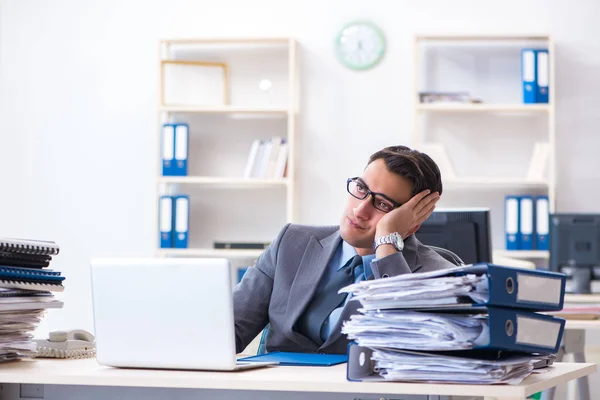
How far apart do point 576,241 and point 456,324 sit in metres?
3.23

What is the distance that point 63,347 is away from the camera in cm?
188

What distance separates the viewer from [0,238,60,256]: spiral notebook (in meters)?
1.77

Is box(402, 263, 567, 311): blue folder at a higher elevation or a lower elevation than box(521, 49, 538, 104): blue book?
lower

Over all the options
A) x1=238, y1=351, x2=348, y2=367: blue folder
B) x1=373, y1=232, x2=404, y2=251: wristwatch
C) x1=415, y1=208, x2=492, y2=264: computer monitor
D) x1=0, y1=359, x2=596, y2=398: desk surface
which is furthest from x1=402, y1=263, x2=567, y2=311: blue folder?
x1=415, y1=208, x2=492, y2=264: computer monitor

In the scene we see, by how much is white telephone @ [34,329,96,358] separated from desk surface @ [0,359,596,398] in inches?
7.8

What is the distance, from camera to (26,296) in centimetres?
184

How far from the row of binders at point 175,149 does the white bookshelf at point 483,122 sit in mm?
1303

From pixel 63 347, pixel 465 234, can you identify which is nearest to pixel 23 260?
pixel 63 347

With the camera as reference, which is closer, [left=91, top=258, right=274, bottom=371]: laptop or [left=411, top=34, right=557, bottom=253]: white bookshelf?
[left=91, top=258, right=274, bottom=371]: laptop

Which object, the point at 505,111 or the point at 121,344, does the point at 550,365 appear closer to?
the point at 121,344

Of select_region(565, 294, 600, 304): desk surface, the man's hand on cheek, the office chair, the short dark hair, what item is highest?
the short dark hair

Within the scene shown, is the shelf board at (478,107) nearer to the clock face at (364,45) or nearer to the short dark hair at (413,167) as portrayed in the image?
the clock face at (364,45)

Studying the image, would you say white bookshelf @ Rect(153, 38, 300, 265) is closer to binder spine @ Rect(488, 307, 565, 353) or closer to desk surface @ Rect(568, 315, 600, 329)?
desk surface @ Rect(568, 315, 600, 329)

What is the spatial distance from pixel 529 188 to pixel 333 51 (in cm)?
135
